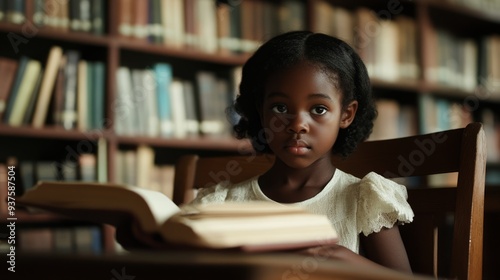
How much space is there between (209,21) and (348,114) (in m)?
1.49

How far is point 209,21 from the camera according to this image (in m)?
2.46

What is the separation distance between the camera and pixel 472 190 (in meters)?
0.89

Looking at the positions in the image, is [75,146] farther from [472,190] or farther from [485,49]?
[485,49]

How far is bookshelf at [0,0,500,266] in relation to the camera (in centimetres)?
221

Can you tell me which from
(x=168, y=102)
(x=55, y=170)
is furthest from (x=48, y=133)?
(x=168, y=102)

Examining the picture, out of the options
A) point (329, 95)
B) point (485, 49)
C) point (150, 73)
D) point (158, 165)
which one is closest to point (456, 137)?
point (329, 95)

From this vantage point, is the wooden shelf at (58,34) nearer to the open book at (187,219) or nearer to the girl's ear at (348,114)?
the girl's ear at (348,114)

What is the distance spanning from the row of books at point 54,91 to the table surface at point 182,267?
173 centimetres

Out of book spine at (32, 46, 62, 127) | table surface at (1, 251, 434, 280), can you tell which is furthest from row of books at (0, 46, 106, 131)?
table surface at (1, 251, 434, 280)

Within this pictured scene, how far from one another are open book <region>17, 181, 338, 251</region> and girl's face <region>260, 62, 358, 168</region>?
1.13ft

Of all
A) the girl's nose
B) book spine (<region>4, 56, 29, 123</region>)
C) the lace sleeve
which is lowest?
the lace sleeve

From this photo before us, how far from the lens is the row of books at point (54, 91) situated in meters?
2.11

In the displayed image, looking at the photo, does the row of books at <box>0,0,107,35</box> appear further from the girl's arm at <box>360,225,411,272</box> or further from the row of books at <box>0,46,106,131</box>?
the girl's arm at <box>360,225,411,272</box>

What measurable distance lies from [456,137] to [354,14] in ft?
6.57
